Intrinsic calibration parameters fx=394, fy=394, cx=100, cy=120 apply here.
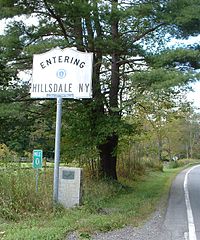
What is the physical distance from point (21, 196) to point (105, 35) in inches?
314

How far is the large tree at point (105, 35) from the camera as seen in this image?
13596 millimetres

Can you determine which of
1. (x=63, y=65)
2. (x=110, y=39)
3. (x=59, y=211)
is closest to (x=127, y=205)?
(x=59, y=211)

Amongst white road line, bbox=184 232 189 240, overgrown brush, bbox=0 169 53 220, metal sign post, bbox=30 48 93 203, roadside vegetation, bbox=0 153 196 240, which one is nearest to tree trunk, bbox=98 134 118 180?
roadside vegetation, bbox=0 153 196 240

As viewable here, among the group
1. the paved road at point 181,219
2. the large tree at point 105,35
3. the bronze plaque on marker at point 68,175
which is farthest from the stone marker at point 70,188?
the large tree at point 105,35

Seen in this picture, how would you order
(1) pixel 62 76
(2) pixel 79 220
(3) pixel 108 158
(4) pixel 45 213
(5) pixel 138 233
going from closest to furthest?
(5) pixel 138 233 → (2) pixel 79 220 → (4) pixel 45 213 → (1) pixel 62 76 → (3) pixel 108 158

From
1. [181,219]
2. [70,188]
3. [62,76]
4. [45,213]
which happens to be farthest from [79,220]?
[62,76]

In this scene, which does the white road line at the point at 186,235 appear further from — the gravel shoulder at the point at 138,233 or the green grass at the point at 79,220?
the green grass at the point at 79,220

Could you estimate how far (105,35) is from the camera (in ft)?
49.9

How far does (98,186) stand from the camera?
47.8ft

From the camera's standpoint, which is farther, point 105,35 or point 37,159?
point 105,35

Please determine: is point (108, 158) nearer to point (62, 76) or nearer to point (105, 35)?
point (105, 35)

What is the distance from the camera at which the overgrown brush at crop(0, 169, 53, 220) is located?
8961 millimetres

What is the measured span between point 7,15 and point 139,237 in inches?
384

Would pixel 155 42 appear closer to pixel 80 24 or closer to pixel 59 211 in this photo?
pixel 80 24
